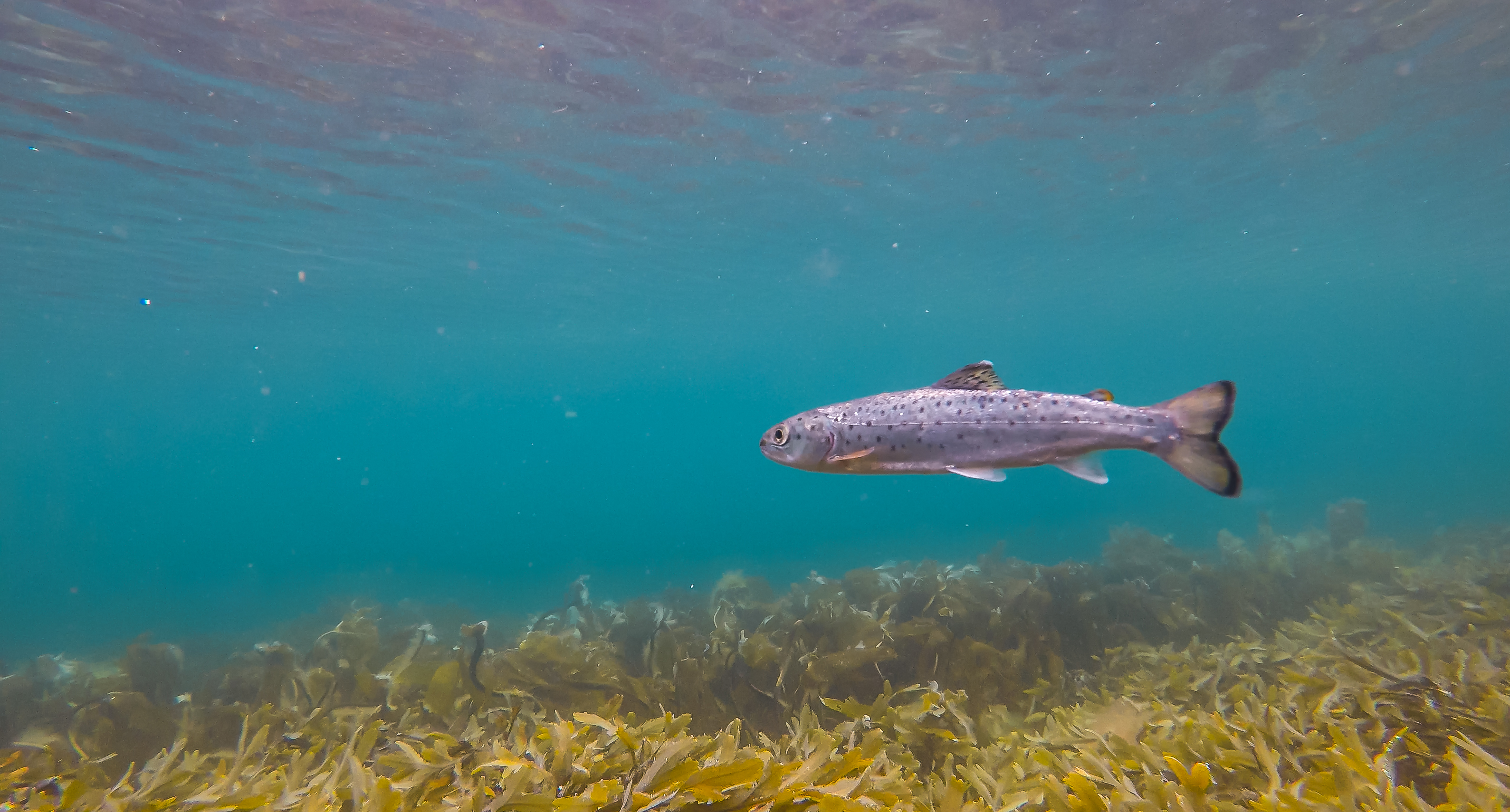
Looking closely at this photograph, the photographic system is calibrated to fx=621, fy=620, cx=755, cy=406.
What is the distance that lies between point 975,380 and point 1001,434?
433 millimetres

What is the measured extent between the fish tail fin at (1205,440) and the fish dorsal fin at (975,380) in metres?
0.79

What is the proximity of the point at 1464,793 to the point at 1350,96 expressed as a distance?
18.9 metres

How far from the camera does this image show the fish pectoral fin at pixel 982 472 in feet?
9.98

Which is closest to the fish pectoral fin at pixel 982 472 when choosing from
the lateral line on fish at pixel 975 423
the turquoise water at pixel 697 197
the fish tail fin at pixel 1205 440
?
the lateral line on fish at pixel 975 423

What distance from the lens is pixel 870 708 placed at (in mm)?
4234

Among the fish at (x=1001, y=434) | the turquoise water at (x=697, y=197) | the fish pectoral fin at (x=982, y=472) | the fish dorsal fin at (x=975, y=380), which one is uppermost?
the turquoise water at (x=697, y=197)

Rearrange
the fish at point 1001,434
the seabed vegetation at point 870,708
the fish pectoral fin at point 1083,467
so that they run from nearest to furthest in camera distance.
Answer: the seabed vegetation at point 870,708 → the fish at point 1001,434 → the fish pectoral fin at point 1083,467

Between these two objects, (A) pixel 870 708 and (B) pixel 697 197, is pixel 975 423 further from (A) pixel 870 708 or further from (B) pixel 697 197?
(B) pixel 697 197

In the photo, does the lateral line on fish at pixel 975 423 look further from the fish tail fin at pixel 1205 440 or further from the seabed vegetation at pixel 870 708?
the seabed vegetation at pixel 870 708

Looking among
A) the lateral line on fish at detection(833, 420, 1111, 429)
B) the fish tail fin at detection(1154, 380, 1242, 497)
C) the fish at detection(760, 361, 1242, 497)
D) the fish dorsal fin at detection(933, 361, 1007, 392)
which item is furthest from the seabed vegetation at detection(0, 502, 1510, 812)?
the fish dorsal fin at detection(933, 361, 1007, 392)

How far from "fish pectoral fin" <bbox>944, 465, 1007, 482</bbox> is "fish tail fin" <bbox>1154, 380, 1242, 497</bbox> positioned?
2.33ft

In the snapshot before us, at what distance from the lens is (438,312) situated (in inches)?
1403

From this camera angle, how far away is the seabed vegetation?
8.30 feet

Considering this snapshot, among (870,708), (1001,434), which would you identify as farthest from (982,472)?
(870,708)
